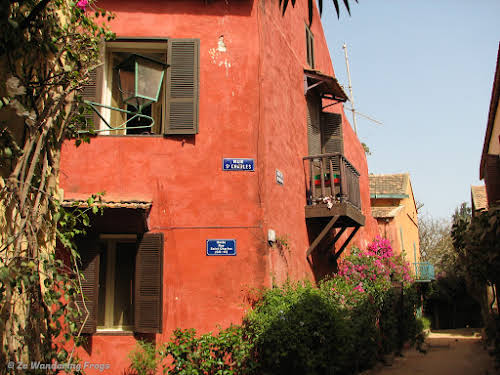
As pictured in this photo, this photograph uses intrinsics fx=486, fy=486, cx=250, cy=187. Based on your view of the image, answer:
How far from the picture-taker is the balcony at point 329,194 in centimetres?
1014

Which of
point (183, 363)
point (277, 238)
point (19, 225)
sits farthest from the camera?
point (277, 238)

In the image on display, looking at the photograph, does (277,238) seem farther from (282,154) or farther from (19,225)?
(19,225)

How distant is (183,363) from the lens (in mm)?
7414

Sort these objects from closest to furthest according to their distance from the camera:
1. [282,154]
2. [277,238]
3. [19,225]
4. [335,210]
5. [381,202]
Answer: [19,225] → [277,238] → [282,154] → [335,210] → [381,202]

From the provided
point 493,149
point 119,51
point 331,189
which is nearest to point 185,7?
point 119,51

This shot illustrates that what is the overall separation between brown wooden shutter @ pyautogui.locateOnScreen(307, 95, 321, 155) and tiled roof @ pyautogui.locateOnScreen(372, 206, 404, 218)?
9304 mm

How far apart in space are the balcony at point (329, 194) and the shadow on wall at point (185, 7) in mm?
3449

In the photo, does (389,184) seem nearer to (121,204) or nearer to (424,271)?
(424,271)

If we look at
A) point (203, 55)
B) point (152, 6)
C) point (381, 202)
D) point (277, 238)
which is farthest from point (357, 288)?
point (381, 202)

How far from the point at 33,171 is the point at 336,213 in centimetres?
721

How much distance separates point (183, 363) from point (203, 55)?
213 inches

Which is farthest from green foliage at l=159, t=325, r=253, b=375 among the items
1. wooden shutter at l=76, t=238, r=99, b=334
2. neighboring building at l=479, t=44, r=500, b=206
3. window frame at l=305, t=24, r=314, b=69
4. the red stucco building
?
window frame at l=305, t=24, r=314, b=69

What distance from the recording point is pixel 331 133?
12.6 metres

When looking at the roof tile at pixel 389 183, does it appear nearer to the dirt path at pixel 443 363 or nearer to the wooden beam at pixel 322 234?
the dirt path at pixel 443 363
